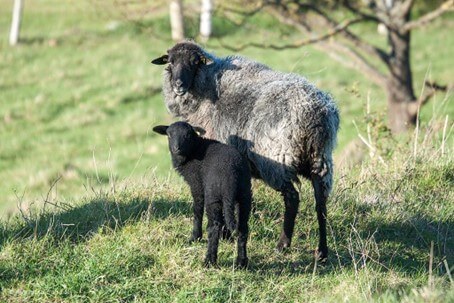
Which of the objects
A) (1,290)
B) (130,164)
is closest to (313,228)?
(1,290)

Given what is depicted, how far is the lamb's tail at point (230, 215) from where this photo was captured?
19.7ft

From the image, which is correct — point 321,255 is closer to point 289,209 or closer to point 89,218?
point 289,209

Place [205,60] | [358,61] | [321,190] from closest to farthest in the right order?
[321,190]
[205,60]
[358,61]

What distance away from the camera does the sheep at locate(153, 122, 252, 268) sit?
6.04 metres

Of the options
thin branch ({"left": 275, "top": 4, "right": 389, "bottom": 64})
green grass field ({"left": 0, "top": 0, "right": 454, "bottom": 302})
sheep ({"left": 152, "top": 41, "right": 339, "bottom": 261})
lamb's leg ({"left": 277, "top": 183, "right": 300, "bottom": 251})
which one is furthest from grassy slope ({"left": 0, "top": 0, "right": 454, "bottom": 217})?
lamb's leg ({"left": 277, "top": 183, "right": 300, "bottom": 251})

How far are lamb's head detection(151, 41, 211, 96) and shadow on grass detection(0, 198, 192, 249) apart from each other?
1051 mm

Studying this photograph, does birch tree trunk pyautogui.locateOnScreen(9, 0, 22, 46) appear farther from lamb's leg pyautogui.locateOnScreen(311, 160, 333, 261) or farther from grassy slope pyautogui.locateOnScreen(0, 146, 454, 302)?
lamb's leg pyautogui.locateOnScreen(311, 160, 333, 261)

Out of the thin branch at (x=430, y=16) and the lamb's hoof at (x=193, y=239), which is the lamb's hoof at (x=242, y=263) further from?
the thin branch at (x=430, y=16)

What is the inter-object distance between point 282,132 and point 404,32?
818cm

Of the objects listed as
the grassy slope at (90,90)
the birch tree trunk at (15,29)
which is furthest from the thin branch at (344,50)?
the birch tree trunk at (15,29)

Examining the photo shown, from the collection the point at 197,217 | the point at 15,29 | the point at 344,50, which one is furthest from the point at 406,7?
the point at 15,29

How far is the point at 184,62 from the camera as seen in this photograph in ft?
24.3

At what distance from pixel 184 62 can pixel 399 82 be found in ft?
24.8

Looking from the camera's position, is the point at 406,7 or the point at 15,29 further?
the point at 15,29
